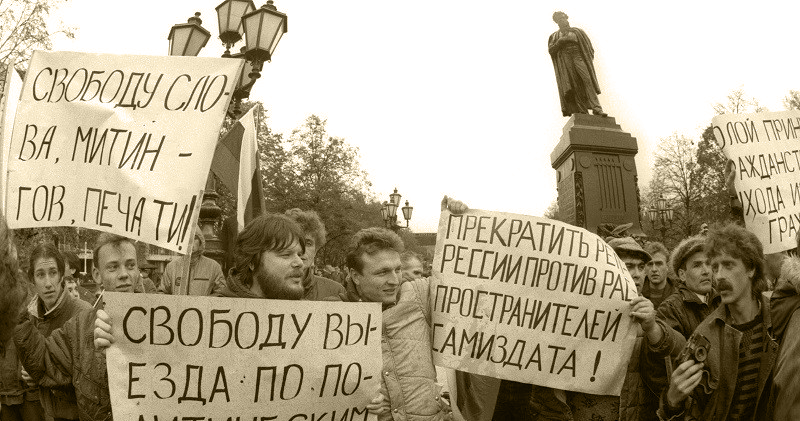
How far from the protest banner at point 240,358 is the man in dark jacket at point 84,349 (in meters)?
0.60

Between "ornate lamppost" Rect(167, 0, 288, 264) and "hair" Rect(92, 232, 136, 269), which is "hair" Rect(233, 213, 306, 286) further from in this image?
"ornate lamppost" Rect(167, 0, 288, 264)

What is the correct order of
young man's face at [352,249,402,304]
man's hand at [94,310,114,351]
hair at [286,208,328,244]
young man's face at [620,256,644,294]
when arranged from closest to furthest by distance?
man's hand at [94,310,114,351], young man's face at [352,249,402,304], young man's face at [620,256,644,294], hair at [286,208,328,244]

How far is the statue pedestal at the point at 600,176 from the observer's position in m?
11.5

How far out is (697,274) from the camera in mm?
4340

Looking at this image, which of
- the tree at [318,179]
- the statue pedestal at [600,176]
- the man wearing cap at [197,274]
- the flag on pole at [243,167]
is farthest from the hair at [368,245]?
the tree at [318,179]

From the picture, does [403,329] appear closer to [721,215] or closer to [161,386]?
[161,386]

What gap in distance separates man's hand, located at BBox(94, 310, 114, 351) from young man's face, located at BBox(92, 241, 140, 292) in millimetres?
952

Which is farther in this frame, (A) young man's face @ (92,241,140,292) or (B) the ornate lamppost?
(B) the ornate lamppost

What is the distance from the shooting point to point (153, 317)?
9.89ft

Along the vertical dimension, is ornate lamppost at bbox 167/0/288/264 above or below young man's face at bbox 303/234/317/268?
above

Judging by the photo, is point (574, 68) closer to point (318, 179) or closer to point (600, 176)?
point (600, 176)

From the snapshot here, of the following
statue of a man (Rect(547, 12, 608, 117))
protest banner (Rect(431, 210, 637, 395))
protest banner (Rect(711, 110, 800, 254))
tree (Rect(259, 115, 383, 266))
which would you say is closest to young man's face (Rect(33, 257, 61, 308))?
protest banner (Rect(431, 210, 637, 395))

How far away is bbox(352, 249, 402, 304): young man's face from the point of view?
12.2ft

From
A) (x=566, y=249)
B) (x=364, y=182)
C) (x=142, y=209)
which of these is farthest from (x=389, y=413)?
(x=364, y=182)
